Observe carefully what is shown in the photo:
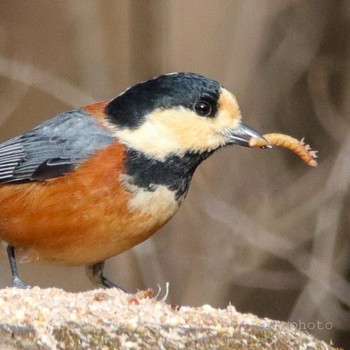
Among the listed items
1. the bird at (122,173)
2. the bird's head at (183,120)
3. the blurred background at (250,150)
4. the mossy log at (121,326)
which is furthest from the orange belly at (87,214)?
the blurred background at (250,150)

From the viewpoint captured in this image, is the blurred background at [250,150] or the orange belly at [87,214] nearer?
the orange belly at [87,214]

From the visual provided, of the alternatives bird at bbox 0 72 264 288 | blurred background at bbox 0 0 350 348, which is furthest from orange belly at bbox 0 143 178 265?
blurred background at bbox 0 0 350 348

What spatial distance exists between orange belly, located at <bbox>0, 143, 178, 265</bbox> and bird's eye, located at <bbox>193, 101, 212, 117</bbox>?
41 centimetres

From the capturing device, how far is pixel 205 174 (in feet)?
27.2

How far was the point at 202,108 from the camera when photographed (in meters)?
4.57

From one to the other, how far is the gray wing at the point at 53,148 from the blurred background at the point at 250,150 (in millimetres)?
3077

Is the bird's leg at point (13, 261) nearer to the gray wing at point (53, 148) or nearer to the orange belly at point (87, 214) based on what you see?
the orange belly at point (87, 214)

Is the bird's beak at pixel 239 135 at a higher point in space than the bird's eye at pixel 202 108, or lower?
lower

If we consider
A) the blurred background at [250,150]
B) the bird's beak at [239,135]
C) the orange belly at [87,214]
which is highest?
the bird's beak at [239,135]

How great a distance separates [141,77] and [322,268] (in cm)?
237

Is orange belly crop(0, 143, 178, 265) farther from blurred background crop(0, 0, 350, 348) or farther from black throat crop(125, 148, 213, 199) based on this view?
blurred background crop(0, 0, 350, 348)

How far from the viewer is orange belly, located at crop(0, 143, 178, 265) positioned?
4.41 m

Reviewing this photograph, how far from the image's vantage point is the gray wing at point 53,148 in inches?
181

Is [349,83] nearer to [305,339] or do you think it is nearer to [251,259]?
[251,259]
